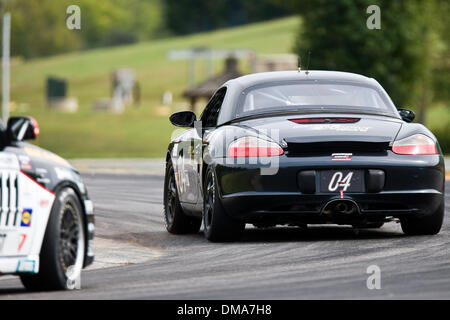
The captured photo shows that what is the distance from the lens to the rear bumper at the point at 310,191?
1145 centimetres

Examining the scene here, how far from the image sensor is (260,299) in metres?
8.05

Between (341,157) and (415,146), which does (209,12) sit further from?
(341,157)

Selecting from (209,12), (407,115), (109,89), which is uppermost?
(407,115)

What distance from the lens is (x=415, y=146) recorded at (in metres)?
11.8

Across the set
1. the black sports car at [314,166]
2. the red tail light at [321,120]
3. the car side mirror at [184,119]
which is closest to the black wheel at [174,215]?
the car side mirror at [184,119]

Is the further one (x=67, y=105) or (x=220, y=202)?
(x=67, y=105)

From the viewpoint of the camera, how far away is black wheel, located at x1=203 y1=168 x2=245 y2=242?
11812mm

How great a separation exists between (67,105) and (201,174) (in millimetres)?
62960

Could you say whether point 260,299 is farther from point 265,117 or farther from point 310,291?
point 265,117

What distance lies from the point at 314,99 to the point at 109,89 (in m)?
86.5

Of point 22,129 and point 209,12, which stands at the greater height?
point 22,129

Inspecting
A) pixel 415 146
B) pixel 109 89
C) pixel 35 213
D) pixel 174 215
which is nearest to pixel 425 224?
pixel 415 146

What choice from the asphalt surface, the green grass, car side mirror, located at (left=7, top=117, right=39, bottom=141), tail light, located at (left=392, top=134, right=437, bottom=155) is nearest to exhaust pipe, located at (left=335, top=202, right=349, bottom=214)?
the asphalt surface

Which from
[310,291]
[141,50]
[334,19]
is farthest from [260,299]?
[141,50]
